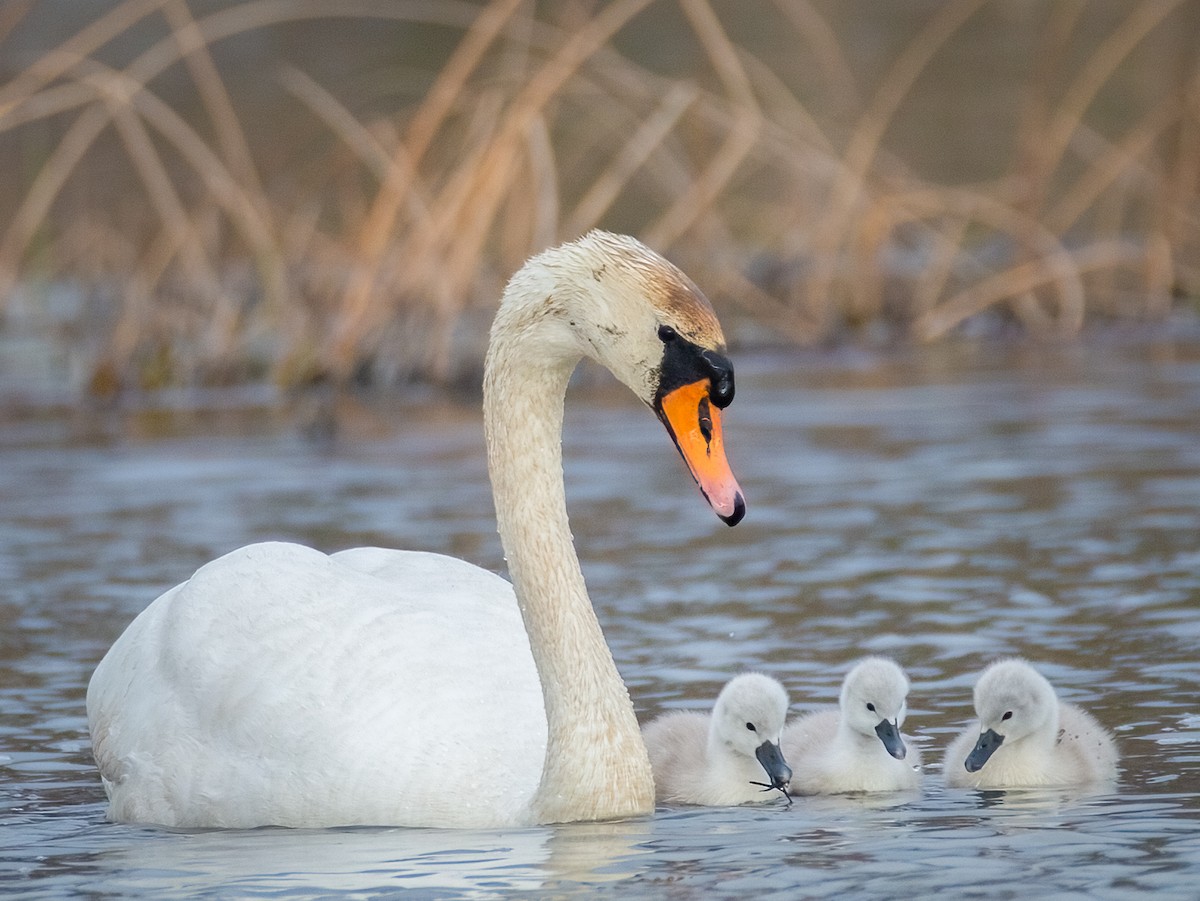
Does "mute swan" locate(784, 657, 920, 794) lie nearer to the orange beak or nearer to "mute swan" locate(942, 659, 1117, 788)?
"mute swan" locate(942, 659, 1117, 788)

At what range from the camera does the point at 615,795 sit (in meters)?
6.23

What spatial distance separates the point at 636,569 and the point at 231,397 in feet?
20.7

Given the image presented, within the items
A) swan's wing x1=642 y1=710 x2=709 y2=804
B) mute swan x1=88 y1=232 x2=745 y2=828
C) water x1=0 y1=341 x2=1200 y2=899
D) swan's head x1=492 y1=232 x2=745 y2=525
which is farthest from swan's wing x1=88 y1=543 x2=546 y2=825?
swan's head x1=492 y1=232 x2=745 y2=525

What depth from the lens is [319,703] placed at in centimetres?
637

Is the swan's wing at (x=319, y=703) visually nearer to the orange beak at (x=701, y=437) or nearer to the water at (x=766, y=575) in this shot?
the water at (x=766, y=575)

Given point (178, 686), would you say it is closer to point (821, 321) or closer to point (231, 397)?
point (231, 397)

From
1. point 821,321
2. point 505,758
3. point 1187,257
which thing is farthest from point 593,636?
point 1187,257

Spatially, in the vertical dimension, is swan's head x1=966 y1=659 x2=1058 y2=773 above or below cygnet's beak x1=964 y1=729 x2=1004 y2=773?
above

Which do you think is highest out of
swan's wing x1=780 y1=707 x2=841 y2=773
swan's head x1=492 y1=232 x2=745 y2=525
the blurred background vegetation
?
the blurred background vegetation

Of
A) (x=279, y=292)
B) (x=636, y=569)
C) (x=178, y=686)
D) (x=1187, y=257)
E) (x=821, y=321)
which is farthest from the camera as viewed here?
(x=1187, y=257)

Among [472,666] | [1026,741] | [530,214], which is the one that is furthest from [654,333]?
[530,214]

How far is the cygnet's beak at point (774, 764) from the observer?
6.66m

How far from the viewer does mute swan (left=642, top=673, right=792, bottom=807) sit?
266 inches

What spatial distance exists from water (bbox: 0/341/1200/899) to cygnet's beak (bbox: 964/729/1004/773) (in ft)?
0.41
